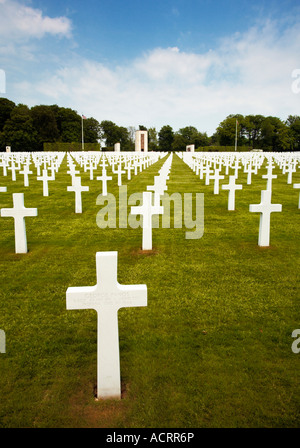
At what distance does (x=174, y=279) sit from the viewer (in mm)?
4629

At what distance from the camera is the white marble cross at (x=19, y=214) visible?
554 centimetres

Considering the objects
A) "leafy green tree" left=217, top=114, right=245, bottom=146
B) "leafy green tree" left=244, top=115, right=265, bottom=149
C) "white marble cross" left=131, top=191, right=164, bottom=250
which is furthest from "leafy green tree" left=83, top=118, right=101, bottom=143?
"white marble cross" left=131, top=191, right=164, bottom=250

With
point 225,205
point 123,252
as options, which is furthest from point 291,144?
point 123,252

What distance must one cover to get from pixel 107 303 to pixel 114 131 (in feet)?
327

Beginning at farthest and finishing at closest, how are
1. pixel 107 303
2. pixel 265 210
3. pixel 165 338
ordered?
pixel 265 210 → pixel 165 338 → pixel 107 303

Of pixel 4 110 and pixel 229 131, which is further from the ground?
pixel 4 110

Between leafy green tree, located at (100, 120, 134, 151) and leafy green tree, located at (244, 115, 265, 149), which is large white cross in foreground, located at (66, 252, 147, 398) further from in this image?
leafy green tree, located at (100, 120, 134, 151)

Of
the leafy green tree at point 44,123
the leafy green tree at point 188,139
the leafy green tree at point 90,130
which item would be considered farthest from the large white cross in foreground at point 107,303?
the leafy green tree at point 188,139

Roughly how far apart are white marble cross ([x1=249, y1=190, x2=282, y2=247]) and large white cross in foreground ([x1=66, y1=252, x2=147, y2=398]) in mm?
3844

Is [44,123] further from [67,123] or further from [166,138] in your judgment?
[166,138]

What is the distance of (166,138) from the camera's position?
326 feet

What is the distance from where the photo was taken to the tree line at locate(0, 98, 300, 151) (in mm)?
61250

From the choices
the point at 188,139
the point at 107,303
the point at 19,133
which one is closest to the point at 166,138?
the point at 188,139
